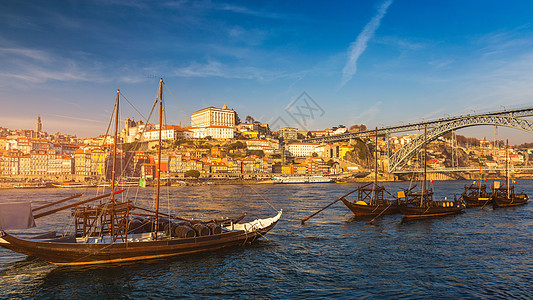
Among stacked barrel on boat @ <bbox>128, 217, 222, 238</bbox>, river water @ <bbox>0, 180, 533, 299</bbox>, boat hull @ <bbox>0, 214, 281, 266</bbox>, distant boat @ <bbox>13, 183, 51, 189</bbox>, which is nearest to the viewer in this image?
river water @ <bbox>0, 180, 533, 299</bbox>

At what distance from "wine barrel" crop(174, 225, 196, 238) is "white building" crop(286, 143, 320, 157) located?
108 metres

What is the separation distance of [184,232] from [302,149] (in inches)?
4316

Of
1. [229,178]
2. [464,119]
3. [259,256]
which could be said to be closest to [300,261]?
[259,256]

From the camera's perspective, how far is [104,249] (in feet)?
42.9

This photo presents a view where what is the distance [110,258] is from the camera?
13305mm

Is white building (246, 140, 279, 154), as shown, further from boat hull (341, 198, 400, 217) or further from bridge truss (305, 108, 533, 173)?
boat hull (341, 198, 400, 217)

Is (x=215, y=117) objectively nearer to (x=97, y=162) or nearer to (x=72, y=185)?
(x=97, y=162)

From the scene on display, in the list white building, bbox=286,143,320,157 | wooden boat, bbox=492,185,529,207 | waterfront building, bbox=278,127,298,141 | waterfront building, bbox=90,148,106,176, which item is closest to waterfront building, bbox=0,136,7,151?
waterfront building, bbox=90,148,106,176

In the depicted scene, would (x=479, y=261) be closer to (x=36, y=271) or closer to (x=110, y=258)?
(x=110, y=258)

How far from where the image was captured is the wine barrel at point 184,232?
14.7 metres

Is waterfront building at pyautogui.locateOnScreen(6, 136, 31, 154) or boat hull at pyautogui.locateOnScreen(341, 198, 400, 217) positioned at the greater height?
waterfront building at pyautogui.locateOnScreen(6, 136, 31, 154)

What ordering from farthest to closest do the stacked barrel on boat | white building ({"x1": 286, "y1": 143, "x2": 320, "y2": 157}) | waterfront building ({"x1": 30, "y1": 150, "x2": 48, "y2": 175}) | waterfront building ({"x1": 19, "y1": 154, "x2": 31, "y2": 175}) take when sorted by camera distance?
white building ({"x1": 286, "y1": 143, "x2": 320, "y2": 157}) → waterfront building ({"x1": 30, "y1": 150, "x2": 48, "y2": 175}) → waterfront building ({"x1": 19, "y1": 154, "x2": 31, "y2": 175}) → the stacked barrel on boat

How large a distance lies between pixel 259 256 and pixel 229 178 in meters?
71.4

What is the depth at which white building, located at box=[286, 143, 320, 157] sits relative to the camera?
12231 centimetres
